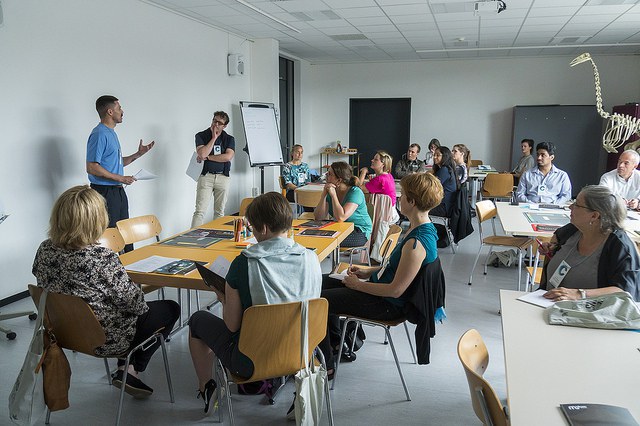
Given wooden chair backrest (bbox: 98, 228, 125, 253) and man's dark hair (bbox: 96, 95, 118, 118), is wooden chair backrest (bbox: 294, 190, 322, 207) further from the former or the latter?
wooden chair backrest (bbox: 98, 228, 125, 253)

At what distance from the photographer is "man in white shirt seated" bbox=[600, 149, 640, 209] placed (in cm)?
471

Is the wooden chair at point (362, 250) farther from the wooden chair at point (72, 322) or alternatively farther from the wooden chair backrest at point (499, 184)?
the wooden chair backrest at point (499, 184)

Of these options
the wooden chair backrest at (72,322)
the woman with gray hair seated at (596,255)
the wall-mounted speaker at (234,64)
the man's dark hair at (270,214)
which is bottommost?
the wooden chair backrest at (72,322)

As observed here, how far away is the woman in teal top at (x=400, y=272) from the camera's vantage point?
2.45 metres

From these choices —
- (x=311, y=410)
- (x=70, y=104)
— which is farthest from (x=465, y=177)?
(x=311, y=410)

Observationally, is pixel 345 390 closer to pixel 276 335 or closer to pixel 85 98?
pixel 276 335

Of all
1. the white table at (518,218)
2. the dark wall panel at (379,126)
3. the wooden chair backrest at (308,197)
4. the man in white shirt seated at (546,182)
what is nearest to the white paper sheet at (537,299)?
the white table at (518,218)

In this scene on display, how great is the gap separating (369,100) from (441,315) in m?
9.11

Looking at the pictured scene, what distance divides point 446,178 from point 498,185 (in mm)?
2171

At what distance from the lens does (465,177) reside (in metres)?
6.92

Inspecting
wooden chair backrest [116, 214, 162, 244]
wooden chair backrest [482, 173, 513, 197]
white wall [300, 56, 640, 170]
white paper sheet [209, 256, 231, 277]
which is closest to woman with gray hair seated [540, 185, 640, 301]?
white paper sheet [209, 256, 231, 277]

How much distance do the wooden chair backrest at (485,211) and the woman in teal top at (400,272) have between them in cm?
213

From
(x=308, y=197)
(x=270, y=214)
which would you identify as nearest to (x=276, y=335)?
(x=270, y=214)

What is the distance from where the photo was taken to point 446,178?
5.79 meters
